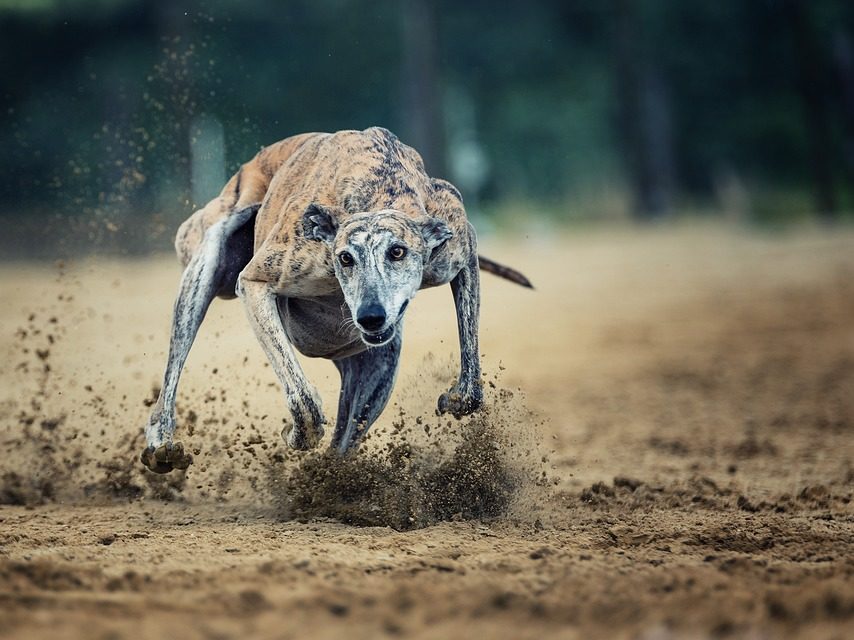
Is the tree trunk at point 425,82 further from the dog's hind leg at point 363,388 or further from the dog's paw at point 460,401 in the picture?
the dog's paw at point 460,401

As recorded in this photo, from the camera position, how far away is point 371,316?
450 centimetres

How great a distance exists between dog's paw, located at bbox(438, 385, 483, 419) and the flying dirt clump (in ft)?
0.79

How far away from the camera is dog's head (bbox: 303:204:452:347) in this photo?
4559 mm

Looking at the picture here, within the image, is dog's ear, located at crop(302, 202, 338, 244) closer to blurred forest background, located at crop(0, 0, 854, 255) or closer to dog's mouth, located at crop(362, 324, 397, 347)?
dog's mouth, located at crop(362, 324, 397, 347)

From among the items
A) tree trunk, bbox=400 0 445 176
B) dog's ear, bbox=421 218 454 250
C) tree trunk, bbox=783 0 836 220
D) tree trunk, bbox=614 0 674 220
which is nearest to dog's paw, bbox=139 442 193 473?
dog's ear, bbox=421 218 454 250

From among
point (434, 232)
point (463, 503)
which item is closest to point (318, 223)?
point (434, 232)

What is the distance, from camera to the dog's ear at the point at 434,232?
4.84 m

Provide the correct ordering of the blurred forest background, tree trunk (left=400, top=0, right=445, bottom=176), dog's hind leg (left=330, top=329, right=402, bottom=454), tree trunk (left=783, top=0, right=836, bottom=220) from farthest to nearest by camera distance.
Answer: the blurred forest background → tree trunk (left=400, top=0, right=445, bottom=176) → tree trunk (left=783, top=0, right=836, bottom=220) → dog's hind leg (left=330, top=329, right=402, bottom=454)

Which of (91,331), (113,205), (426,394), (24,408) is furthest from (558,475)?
(91,331)

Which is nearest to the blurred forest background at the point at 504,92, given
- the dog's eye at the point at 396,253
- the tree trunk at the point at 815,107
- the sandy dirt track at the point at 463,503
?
the tree trunk at the point at 815,107

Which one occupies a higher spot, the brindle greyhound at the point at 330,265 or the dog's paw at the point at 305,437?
the brindle greyhound at the point at 330,265

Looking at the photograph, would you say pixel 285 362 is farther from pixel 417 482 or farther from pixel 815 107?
pixel 815 107

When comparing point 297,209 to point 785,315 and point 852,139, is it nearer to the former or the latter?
point 785,315

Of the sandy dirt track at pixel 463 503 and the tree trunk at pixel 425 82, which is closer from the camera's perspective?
the sandy dirt track at pixel 463 503
